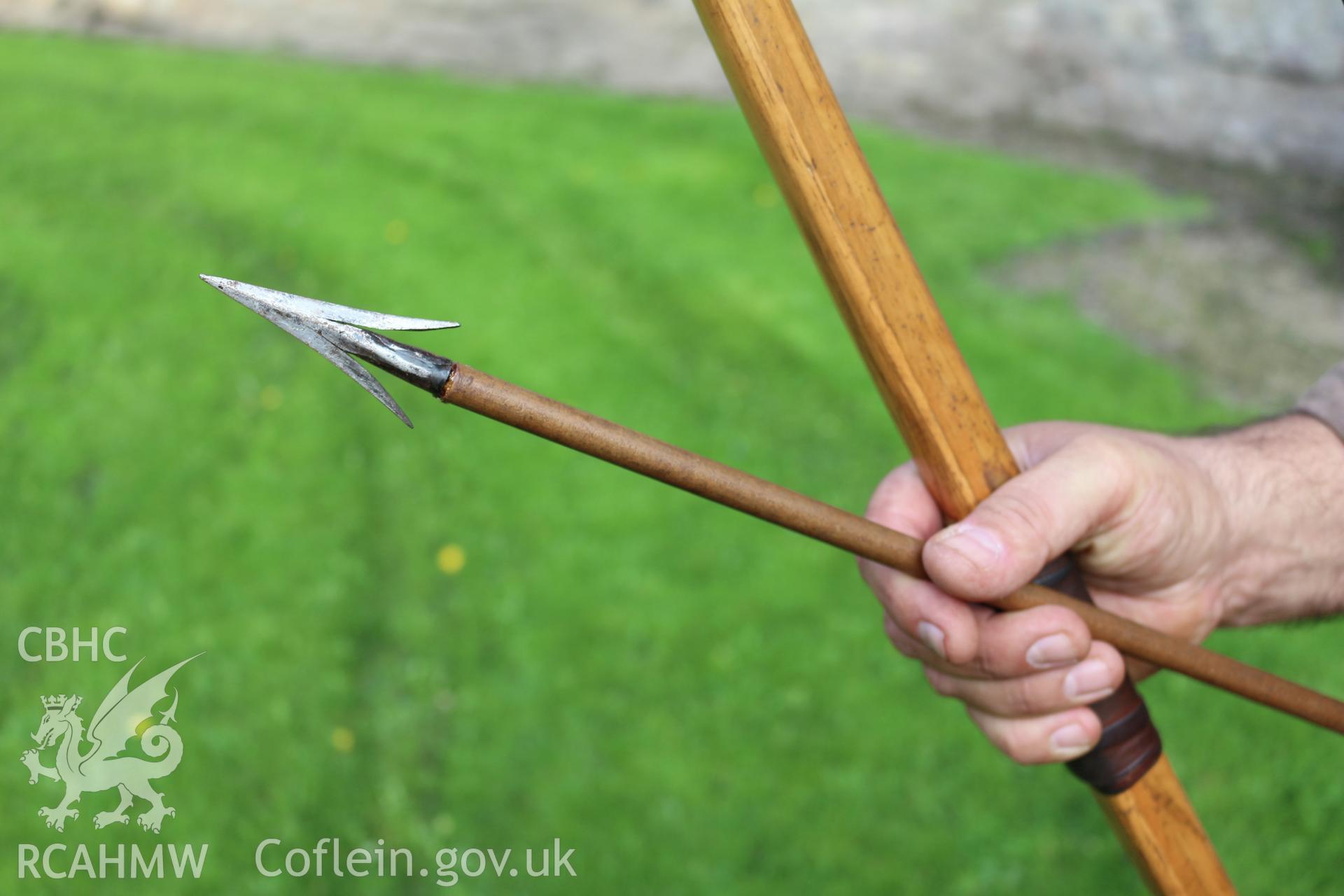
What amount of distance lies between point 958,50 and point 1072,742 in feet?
21.3

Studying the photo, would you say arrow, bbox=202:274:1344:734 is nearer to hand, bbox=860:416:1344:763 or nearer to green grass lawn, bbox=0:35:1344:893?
hand, bbox=860:416:1344:763

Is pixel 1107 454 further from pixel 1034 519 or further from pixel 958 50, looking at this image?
pixel 958 50

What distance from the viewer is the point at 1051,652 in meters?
1.47

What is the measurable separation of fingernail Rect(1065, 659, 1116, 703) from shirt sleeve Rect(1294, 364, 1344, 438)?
625 millimetres

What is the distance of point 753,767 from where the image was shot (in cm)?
268

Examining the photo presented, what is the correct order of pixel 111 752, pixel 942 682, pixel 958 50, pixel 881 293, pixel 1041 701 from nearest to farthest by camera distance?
1. pixel 881 293
2. pixel 1041 701
3. pixel 942 682
4. pixel 111 752
5. pixel 958 50

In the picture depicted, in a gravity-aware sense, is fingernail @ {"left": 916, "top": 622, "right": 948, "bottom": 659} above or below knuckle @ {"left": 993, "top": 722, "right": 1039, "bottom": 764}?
above

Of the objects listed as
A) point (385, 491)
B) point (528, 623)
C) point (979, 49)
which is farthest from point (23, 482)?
point (979, 49)

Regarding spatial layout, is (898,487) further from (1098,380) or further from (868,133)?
(868,133)

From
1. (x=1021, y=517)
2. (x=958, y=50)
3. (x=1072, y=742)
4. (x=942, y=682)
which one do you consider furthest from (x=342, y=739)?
(x=958, y=50)

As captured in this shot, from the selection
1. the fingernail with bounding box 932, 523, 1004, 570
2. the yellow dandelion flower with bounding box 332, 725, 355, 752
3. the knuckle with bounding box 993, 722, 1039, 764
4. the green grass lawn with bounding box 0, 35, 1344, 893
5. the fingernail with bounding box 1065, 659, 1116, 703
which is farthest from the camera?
the yellow dandelion flower with bounding box 332, 725, 355, 752

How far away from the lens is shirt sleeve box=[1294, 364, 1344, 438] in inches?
69.3

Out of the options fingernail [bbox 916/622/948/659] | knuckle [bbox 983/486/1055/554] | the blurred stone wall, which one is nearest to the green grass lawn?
the blurred stone wall

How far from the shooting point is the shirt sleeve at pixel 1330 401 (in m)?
1.76
